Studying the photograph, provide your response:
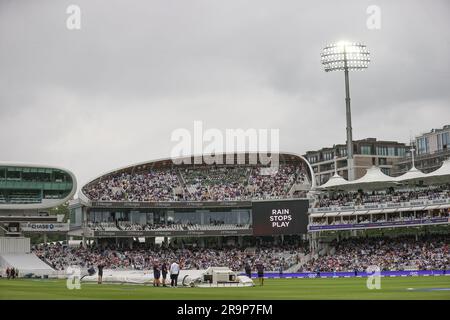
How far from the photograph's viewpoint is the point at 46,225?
76000 millimetres

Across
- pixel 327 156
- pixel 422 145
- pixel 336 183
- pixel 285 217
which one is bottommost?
pixel 285 217

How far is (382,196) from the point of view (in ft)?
241

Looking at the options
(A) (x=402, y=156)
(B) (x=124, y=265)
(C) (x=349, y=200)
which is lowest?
(B) (x=124, y=265)

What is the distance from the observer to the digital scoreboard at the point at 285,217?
7594 cm

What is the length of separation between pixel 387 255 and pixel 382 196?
8204 millimetres

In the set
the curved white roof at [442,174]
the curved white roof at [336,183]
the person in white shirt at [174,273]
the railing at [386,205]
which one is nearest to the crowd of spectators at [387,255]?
the railing at [386,205]

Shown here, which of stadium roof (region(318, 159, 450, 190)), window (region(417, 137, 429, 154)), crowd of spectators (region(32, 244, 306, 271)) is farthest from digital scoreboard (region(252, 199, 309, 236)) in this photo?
window (region(417, 137, 429, 154))

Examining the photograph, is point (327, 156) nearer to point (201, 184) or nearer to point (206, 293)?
point (201, 184)

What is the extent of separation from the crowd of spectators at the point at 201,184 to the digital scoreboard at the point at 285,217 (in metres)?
3.59

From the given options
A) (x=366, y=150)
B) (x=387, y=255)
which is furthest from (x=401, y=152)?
(x=387, y=255)
